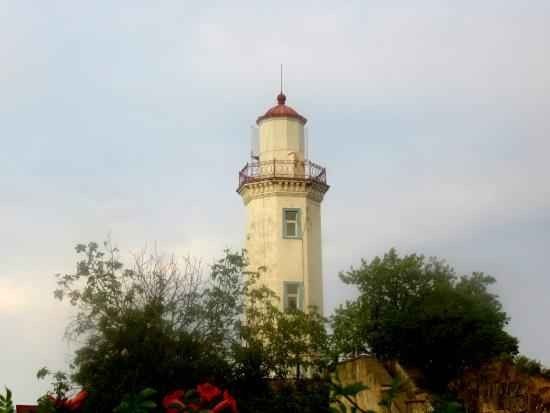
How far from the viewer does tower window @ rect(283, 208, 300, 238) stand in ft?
129

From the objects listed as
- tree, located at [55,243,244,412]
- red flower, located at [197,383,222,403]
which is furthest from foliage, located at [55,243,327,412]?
red flower, located at [197,383,222,403]

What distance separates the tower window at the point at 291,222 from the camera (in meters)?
39.2

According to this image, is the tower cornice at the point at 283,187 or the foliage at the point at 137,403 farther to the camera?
the tower cornice at the point at 283,187

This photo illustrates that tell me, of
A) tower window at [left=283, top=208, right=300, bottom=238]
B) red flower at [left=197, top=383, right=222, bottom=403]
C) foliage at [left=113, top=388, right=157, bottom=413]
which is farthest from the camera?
tower window at [left=283, top=208, right=300, bottom=238]

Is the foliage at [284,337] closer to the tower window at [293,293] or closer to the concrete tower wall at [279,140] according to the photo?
the tower window at [293,293]

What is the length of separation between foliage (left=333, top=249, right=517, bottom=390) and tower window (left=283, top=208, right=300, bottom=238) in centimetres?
266

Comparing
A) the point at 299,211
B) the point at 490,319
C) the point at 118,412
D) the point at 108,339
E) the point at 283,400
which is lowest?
the point at 118,412

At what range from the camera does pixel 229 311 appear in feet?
100

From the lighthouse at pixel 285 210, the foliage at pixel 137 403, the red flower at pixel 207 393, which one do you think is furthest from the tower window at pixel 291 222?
the foliage at pixel 137 403

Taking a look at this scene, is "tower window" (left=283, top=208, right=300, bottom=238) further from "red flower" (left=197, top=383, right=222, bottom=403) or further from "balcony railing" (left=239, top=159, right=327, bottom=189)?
"red flower" (left=197, top=383, right=222, bottom=403)

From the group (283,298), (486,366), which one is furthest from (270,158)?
(486,366)

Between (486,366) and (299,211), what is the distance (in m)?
12.9

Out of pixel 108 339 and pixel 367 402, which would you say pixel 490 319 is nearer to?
pixel 367 402

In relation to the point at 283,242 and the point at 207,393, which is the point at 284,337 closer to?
the point at 283,242
